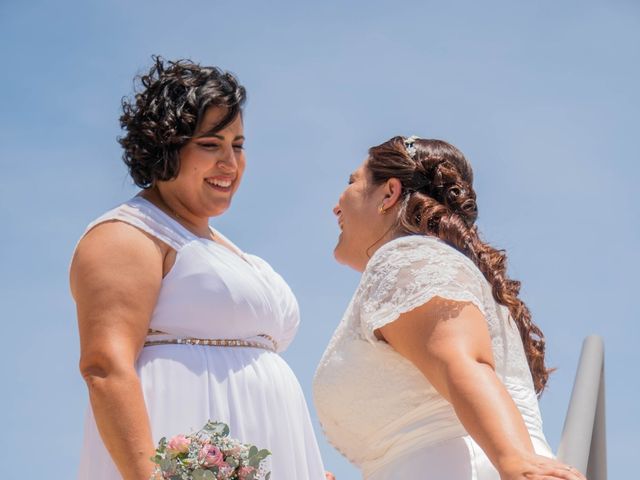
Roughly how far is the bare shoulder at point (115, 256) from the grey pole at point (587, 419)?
5.70 feet

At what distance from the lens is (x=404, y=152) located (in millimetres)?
5125

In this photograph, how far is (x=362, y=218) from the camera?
5199mm

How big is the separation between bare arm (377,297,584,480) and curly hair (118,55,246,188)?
128 cm

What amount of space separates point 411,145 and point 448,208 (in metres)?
0.41

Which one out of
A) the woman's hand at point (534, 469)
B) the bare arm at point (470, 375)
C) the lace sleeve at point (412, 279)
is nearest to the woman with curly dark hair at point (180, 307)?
the lace sleeve at point (412, 279)

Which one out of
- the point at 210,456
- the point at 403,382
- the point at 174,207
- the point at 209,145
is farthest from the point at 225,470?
the point at 209,145

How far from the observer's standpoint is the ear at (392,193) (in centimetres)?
505

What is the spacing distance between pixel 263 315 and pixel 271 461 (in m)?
0.62

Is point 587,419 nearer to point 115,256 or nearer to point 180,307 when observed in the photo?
point 180,307

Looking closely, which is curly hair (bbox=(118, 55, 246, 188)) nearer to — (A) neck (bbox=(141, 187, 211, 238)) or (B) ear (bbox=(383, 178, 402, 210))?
(A) neck (bbox=(141, 187, 211, 238))

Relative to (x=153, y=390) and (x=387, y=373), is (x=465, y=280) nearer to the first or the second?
(x=387, y=373)

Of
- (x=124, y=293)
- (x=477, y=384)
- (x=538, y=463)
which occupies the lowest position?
(x=538, y=463)

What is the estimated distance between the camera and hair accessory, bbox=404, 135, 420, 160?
5098 millimetres

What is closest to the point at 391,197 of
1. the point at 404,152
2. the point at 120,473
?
the point at 404,152
